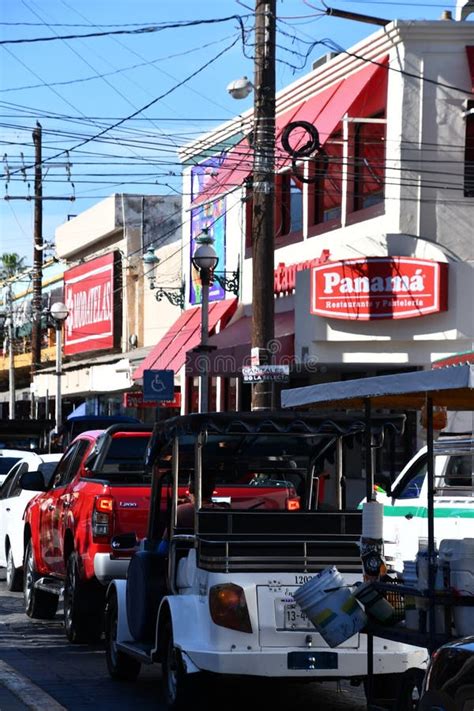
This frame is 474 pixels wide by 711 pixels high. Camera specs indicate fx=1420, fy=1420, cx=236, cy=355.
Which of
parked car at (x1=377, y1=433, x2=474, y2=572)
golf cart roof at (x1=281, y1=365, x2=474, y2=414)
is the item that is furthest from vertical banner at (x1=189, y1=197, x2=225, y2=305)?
golf cart roof at (x1=281, y1=365, x2=474, y2=414)

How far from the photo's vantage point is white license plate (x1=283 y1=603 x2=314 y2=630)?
28.5 ft

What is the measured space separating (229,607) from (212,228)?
85.6 ft

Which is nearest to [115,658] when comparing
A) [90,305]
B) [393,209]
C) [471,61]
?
[393,209]

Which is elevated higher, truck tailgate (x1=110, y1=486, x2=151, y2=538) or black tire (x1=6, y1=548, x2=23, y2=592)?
truck tailgate (x1=110, y1=486, x2=151, y2=538)

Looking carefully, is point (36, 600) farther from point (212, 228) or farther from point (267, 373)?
point (212, 228)

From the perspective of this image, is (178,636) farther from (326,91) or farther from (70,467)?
(326,91)

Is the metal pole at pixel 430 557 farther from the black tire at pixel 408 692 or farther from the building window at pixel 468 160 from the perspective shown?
the building window at pixel 468 160

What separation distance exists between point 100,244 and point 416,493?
113ft

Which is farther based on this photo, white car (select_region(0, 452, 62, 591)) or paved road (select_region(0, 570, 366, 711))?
white car (select_region(0, 452, 62, 591))

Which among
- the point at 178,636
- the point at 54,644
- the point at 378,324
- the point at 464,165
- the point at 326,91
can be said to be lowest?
the point at 54,644

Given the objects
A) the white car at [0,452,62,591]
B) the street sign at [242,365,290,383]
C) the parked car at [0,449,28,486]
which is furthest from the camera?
the parked car at [0,449,28,486]

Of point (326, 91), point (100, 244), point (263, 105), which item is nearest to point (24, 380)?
point (100, 244)

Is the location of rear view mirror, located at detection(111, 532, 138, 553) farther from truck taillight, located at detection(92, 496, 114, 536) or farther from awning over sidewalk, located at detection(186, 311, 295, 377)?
awning over sidewalk, located at detection(186, 311, 295, 377)

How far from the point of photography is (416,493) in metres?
15.5
